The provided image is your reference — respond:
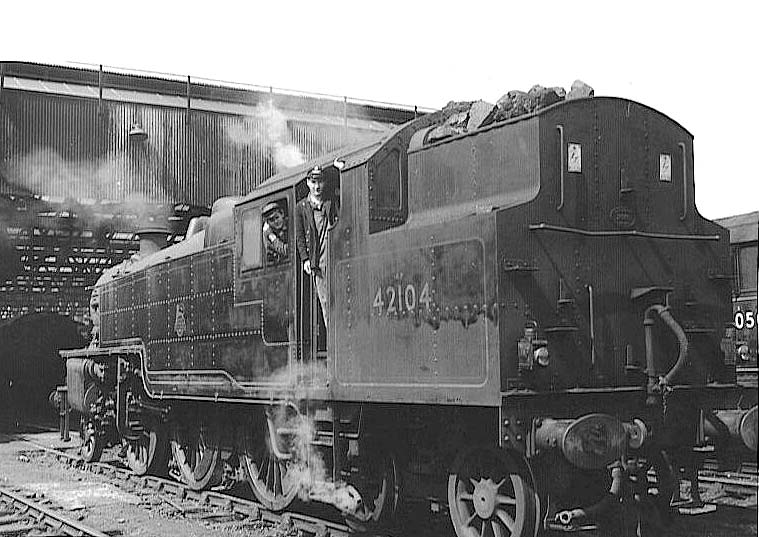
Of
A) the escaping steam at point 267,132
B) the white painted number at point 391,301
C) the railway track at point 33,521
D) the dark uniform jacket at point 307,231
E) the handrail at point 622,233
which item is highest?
the escaping steam at point 267,132

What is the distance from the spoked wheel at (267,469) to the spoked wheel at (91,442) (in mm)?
5650

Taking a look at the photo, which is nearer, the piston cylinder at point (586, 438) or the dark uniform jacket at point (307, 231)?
the piston cylinder at point (586, 438)

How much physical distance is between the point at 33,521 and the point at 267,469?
8.97 feet

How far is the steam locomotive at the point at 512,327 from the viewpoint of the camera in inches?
250

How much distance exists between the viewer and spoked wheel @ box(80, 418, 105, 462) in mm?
15617

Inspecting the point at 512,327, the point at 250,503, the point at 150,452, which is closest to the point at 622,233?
the point at 512,327

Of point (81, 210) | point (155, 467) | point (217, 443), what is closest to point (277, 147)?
point (81, 210)

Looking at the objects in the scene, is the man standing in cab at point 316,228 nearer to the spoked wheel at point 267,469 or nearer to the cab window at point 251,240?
the cab window at point 251,240

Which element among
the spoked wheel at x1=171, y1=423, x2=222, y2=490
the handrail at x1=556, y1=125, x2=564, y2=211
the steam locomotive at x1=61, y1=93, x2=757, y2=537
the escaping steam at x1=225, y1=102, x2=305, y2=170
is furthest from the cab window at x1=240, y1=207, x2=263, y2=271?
the escaping steam at x1=225, y1=102, x2=305, y2=170

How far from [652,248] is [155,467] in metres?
8.91

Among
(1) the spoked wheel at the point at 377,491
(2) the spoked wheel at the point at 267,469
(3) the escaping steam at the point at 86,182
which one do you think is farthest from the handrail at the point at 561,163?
(3) the escaping steam at the point at 86,182

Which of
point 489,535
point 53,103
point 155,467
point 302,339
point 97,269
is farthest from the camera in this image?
point 97,269

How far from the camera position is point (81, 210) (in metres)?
21.6

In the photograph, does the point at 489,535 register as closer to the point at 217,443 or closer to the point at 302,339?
the point at 302,339
